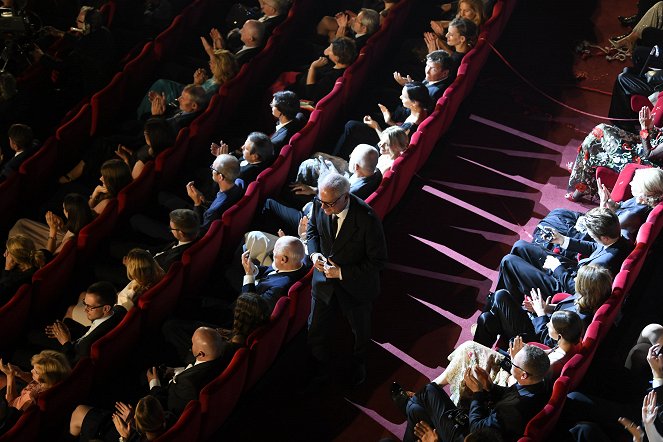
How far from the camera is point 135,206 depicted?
Result: 11.7 feet

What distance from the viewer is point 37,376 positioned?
8.97 feet

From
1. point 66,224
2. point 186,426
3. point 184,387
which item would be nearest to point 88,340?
point 184,387

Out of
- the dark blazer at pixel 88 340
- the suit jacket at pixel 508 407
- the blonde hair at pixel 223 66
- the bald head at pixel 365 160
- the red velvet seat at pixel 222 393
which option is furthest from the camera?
the blonde hair at pixel 223 66

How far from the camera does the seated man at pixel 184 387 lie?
8.85ft

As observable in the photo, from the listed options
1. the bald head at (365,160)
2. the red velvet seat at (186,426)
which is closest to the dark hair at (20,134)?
the bald head at (365,160)

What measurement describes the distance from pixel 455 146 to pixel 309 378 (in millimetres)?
1443

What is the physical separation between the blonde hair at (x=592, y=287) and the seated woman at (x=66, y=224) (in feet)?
5.62

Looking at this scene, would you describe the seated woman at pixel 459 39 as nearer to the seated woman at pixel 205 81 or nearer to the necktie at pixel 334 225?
the seated woman at pixel 205 81

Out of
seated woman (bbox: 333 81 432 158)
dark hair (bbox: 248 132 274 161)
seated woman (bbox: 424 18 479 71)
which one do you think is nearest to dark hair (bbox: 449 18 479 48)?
seated woman (bbox: 424 18 479 71)

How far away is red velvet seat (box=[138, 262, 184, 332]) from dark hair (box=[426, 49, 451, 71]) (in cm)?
146

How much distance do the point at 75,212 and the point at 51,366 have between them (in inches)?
30.1

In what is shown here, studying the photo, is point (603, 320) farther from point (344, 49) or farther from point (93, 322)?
point (344, 49)

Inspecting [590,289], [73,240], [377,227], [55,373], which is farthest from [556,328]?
[73,240]

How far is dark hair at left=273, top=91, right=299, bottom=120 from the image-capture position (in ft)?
12.3
